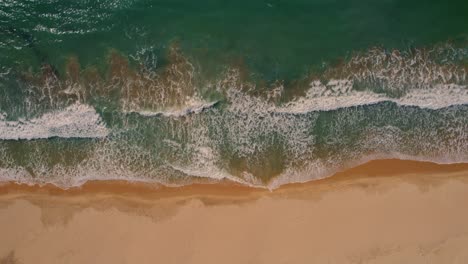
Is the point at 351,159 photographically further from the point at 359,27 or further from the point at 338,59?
the point at 359,27

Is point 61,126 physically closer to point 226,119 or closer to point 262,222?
point 226,119

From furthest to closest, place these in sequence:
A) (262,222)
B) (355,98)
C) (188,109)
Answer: (188,109) < (355,98) < (262,222)

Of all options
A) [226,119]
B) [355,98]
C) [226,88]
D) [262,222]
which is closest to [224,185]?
[262,222]

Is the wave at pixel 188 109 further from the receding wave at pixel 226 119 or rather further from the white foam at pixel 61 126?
the white foam at pixel 61 126

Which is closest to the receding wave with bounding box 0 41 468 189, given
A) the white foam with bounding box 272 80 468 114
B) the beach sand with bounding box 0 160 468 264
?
the white foam with bounding box 272 80 468 114

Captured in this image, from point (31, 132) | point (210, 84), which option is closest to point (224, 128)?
point (210, 84)

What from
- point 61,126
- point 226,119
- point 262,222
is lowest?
point 262,222

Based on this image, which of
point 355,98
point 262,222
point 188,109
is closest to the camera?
point 262,222
